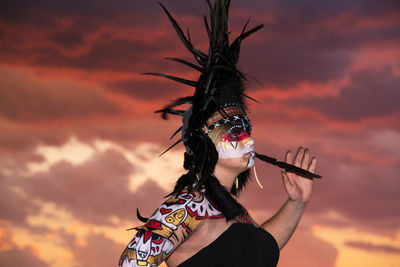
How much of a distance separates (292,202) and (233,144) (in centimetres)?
168

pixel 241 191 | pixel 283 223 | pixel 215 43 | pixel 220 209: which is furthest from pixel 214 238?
pixel 215 43

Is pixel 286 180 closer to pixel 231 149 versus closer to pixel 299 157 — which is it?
pixel 299 157

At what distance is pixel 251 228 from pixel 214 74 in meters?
1.68

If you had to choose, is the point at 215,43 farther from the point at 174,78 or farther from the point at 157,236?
the point at 157,236

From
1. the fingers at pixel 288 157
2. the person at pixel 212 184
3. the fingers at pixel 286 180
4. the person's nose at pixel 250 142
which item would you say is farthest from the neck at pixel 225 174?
the fingers at pixel 286 180

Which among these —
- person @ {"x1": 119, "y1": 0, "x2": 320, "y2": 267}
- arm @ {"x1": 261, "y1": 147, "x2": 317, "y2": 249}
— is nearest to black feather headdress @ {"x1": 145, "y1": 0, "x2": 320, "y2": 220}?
person @ {"x1": 119, "y1": 0, "x2": 320, "y2": 267}

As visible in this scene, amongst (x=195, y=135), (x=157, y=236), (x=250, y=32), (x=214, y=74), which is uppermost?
(x=250, y=32)

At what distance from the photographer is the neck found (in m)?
6.61

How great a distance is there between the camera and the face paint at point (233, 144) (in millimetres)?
6480

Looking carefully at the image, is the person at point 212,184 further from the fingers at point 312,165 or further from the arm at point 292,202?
the fingers at point 312,165

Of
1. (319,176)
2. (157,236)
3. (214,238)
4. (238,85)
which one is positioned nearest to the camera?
(157,236)

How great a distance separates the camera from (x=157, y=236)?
5953 mm

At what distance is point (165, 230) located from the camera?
19.6 ft

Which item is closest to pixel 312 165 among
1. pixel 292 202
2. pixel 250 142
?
pixel 292 202
